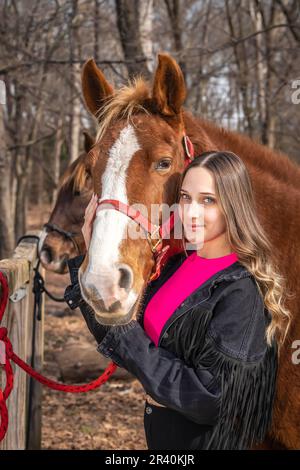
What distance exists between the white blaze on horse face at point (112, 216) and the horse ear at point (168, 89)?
0.76 ft

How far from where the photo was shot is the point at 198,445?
1.88 metres

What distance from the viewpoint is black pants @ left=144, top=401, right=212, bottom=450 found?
1883mm

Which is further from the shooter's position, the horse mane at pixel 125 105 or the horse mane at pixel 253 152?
the horse mane at pixel 253 152

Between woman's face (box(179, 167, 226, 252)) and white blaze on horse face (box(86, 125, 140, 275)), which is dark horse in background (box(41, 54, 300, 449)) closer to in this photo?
white blaze on horse face (box(86, 125, 140, 275))

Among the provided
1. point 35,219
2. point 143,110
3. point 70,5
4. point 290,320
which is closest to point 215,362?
point 290,320

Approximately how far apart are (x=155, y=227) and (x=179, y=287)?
0.29 meters

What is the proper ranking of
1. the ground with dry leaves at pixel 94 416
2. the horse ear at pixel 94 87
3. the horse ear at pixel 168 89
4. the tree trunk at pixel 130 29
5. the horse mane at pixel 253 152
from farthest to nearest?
the tree trunk at pixel 130 29 < the ground with dry leaves at pixel 94 416 < the horse mane at pixel 253 152 < the horse ear at pixel 94 87 < the horse ear at pixel 168 89

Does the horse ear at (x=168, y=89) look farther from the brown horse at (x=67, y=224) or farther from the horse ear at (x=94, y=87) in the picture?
the brown horse at (x=67, y=224)

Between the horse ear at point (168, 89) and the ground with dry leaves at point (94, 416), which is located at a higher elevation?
the horse ear at point (168, 89)

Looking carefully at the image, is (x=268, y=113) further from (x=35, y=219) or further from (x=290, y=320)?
(x=35, y=219)

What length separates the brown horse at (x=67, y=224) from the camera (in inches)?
195

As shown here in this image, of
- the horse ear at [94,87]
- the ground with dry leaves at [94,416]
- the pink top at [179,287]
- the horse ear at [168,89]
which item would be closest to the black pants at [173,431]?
the pink top at [179,287]

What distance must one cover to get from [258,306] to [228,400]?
14.4 inches

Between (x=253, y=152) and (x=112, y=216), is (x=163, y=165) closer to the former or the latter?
(x=112, y=216)
